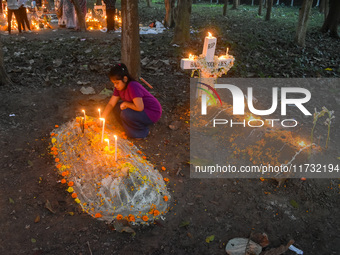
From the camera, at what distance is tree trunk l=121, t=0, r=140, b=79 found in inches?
255

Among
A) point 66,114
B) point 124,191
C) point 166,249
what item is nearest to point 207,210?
point 166,249

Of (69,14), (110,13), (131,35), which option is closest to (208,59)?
(131,35)

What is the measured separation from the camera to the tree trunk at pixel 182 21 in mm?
10352

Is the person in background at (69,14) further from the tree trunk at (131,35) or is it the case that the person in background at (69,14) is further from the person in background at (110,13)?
the tree trunk at (131,35)

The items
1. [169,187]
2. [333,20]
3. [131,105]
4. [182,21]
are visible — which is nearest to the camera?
[169,187]

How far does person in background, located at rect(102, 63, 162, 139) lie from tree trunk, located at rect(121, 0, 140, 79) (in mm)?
2056

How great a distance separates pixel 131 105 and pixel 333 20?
1365 centimetres

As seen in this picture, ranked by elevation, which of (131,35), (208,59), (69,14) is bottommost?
(208,59)

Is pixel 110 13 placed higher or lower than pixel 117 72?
higher

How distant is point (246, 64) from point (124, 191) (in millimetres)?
6748

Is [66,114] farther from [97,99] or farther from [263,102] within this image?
[263,102]

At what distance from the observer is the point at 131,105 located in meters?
5.07

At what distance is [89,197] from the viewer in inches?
157

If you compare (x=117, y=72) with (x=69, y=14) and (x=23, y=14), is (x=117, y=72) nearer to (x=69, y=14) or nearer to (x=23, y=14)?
(x=23, y=14)
